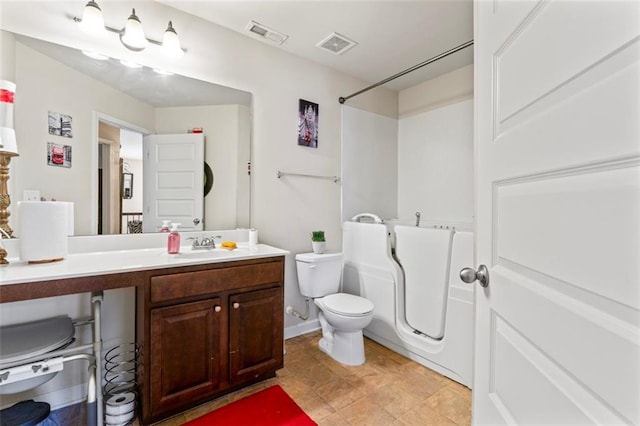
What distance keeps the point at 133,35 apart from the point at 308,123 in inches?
52.7

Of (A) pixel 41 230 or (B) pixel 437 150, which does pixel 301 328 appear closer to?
(A) pixel 41 230

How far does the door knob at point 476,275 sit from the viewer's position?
813 millimetres

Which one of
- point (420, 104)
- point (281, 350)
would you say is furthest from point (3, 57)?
point (420, 104)

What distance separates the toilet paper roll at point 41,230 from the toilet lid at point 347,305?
5.18 ft

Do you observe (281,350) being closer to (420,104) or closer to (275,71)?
(275,71)

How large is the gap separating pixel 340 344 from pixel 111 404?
137 cm

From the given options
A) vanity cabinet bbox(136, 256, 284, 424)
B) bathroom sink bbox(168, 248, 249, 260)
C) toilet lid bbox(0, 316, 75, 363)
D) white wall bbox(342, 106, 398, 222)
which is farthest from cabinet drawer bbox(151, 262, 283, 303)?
white wall bbox(342, 106, 398, 222)

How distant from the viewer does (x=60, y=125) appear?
1.56 meters

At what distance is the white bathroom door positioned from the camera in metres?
0.38

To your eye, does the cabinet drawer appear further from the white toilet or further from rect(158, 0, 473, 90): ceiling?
rect(158, 0, 473, 90): ceiling

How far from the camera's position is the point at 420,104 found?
9.84ft

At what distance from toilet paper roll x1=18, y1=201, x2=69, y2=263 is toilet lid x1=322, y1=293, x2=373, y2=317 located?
1579 millimetres

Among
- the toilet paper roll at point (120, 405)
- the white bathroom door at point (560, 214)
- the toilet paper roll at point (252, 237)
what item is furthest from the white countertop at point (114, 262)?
the white bathroom door at point (560, 214)

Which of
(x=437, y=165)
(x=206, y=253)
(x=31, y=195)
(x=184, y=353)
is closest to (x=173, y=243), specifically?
(x=206, y=253)
